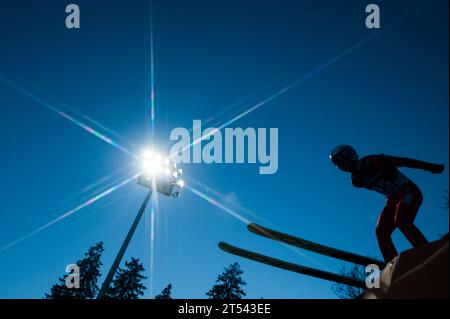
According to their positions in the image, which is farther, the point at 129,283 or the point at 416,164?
the point at 129,283

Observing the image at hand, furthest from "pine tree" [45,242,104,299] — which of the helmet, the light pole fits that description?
the helmet

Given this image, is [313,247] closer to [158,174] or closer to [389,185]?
[389,185]

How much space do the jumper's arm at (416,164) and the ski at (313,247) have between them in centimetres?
159

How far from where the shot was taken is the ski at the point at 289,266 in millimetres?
4109

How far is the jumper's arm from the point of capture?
4.09 m

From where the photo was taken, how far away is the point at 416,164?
427 centimetres

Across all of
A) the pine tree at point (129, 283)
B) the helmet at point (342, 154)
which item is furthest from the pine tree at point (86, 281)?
the helmet at point (342, 154)

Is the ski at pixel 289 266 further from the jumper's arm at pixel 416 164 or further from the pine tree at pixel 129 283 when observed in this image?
the pine tree at pixel 129 283

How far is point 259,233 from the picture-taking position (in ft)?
16.9

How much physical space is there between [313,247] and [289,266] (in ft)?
1.77

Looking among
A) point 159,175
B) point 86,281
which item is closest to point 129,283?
point 86,281
